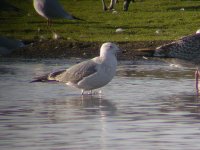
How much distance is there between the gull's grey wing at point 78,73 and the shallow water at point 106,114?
0.22m

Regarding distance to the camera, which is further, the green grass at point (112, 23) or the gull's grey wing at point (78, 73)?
the green grass at point (112, 23)

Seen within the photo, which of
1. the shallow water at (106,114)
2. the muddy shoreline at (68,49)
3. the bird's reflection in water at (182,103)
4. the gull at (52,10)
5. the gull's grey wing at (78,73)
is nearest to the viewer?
the shallow water at (106,114)

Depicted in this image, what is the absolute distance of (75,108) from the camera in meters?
11.2

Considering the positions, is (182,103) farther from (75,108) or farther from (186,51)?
(186,51)

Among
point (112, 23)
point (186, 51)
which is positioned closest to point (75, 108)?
point (186, 51)

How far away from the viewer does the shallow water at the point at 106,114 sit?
8594mm

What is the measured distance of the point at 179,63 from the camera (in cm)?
1460

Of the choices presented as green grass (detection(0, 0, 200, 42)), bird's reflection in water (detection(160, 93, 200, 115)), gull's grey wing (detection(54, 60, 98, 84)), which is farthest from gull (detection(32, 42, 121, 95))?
green grass (detection(0, 0, 200, 42))

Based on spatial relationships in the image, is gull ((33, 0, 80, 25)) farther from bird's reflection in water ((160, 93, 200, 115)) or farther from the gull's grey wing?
bird's reflection in water ((160, 93, 200, 115))

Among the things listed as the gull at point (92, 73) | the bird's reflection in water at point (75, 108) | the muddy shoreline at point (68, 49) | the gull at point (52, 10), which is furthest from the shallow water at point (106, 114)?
the gull at point (52, 10)

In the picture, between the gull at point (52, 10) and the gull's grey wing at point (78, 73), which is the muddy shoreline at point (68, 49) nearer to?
the gull at point (52, 10)

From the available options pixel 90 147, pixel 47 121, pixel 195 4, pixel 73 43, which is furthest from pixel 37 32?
pixel 90 147

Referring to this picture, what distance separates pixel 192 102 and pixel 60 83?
10.4 feet

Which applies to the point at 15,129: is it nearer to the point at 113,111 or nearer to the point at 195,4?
the point at 113,111
